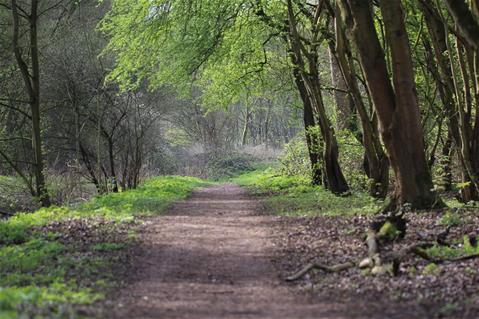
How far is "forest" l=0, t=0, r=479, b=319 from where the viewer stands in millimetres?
6648

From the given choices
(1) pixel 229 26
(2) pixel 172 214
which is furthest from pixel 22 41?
(2) pixel 172 214

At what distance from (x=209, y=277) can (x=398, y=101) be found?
5.85 m

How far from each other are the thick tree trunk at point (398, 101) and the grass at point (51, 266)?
211 inches

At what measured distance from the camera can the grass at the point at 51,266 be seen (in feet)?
17.8

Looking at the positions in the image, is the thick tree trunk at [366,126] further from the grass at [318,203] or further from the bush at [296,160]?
the bush at [296,160]

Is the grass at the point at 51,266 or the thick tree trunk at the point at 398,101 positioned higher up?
the thick tree trunk at the point at 398,101

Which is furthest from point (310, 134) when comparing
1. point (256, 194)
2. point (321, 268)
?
point (321, 268)

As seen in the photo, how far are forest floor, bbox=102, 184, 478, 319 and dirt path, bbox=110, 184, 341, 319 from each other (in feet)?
0.04

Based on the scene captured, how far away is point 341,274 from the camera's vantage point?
24.6 feet

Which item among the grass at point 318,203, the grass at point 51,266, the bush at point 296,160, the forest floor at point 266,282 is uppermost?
the bush at point 296,160

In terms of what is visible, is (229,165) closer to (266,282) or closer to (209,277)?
(209,277)

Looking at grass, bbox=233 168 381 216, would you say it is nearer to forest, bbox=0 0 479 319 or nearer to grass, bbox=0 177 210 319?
forest, bbox=0 0 479 319

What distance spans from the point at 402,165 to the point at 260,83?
10473 millimetres

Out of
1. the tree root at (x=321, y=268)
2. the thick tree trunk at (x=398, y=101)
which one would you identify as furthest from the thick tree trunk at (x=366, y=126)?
the tree root at (x=321, y=268)
